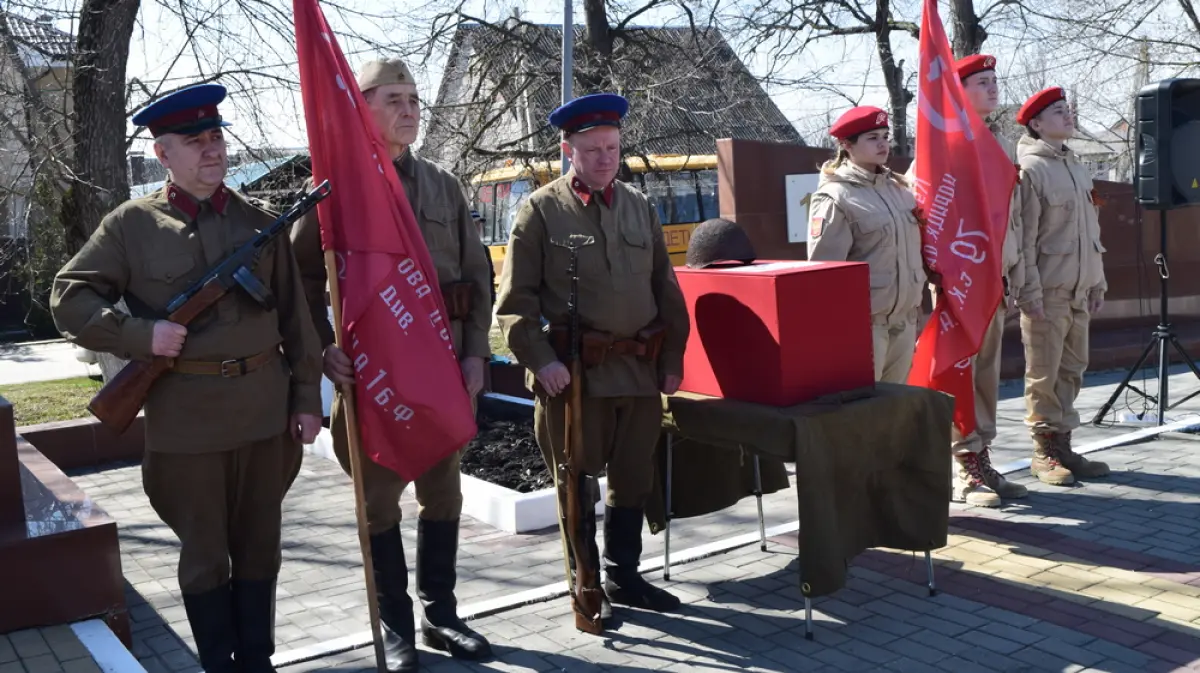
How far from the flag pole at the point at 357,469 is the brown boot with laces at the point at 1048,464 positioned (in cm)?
414

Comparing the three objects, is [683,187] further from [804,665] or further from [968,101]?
[804,665]

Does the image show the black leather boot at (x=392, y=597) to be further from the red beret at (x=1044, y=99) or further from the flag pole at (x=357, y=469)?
the red beret at (x=1044, y=99)

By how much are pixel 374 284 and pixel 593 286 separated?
0.87 m

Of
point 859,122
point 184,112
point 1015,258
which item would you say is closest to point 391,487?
point 184,112

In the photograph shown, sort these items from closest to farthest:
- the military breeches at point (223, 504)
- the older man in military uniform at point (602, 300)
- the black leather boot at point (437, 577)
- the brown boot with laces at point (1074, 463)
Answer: the military breeches at point (223, 504) < the black leather boot at point (437, 577) < the older man in military uniform at point (602, 300) < the brown boot with laces at point (1074, 463)

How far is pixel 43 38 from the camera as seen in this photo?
803cm

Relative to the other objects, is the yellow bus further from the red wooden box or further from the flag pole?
the flag pole

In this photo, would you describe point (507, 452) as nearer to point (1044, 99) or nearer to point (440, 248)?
point (440, 248)

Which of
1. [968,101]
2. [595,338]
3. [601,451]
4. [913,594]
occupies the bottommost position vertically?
[913,594]

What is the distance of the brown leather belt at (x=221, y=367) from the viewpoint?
332 centimetres

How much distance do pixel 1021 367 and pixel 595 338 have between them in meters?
7.87

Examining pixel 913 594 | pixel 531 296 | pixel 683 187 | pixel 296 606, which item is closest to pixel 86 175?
pixel 296 606

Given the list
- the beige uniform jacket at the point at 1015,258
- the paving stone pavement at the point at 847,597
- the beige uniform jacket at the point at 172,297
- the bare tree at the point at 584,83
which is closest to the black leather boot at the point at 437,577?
the paving stone pavement at the point at 847,597

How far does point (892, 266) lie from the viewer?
513cm
